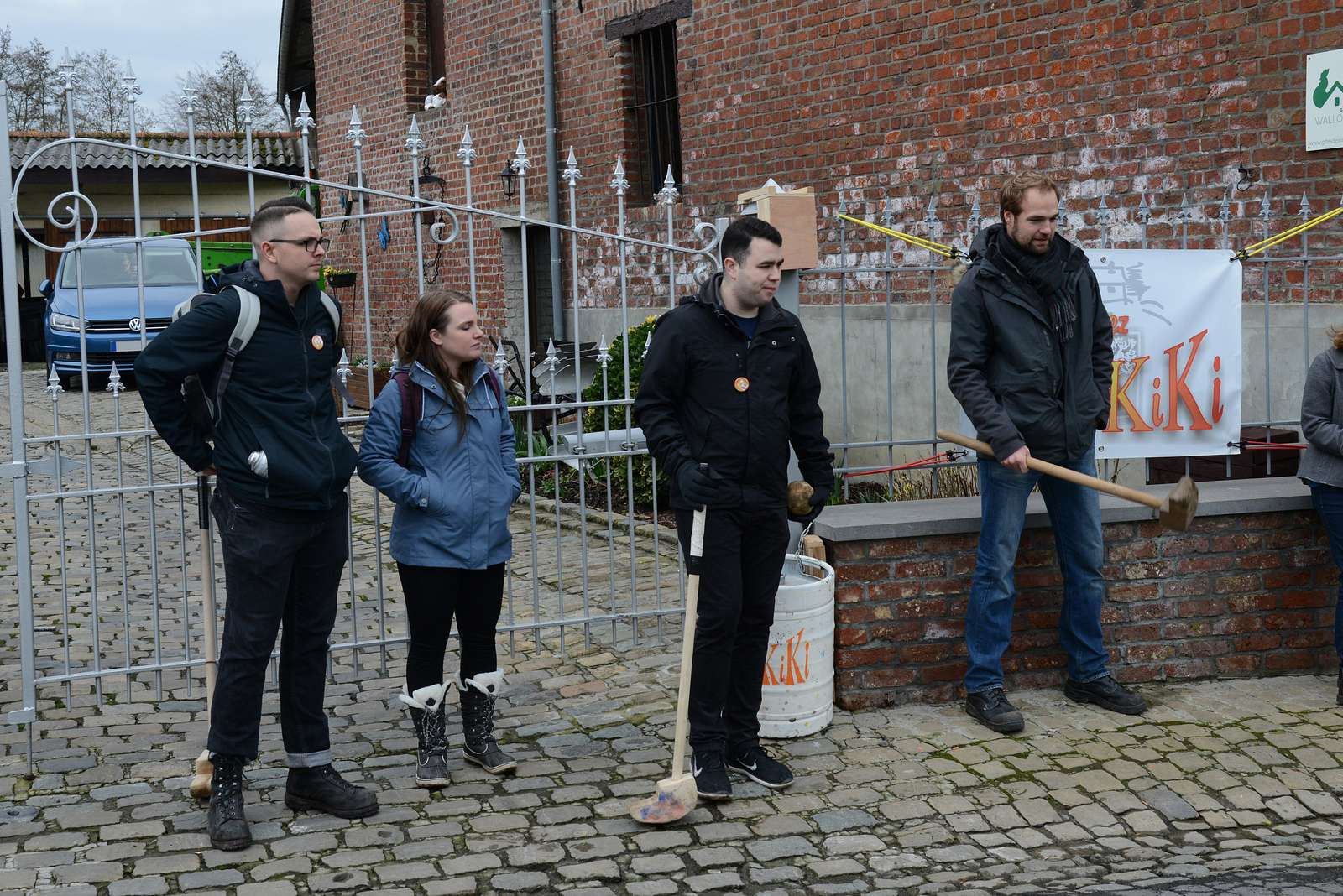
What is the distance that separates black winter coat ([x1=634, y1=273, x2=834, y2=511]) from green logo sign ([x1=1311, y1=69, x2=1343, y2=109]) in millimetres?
3989

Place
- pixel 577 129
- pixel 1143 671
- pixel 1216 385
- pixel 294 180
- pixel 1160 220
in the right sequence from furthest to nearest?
pixel 577 129
pixel 1160 220
pixel 1216 385
pixel 1143 671
pixel 294 180

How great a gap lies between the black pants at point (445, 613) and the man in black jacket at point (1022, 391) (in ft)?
5.80

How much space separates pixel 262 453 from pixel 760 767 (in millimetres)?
1893

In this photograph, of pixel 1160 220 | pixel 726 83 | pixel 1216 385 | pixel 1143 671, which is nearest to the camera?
pixel 1143 671

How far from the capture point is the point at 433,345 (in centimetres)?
471

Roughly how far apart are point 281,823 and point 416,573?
0.88 m

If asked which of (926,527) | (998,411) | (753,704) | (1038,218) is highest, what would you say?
(1038,218)

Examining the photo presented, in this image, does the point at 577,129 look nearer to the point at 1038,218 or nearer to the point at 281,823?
the point at 1038,218

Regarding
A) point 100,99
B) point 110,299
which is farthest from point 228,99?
point 110,299

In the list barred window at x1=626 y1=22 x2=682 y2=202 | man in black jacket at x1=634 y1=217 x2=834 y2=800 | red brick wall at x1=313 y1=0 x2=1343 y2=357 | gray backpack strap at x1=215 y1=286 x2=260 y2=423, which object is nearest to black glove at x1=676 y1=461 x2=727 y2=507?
man in black jacket at x1=634 y1=217 x2=834 y2=800

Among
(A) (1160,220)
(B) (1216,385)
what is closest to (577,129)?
(A) (1160,220)

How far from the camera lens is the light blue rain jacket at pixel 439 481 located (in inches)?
182

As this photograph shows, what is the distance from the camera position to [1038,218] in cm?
496

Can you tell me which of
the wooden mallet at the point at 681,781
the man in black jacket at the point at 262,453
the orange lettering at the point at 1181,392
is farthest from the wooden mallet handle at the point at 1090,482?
the man in black jacket at the point at 262,453
